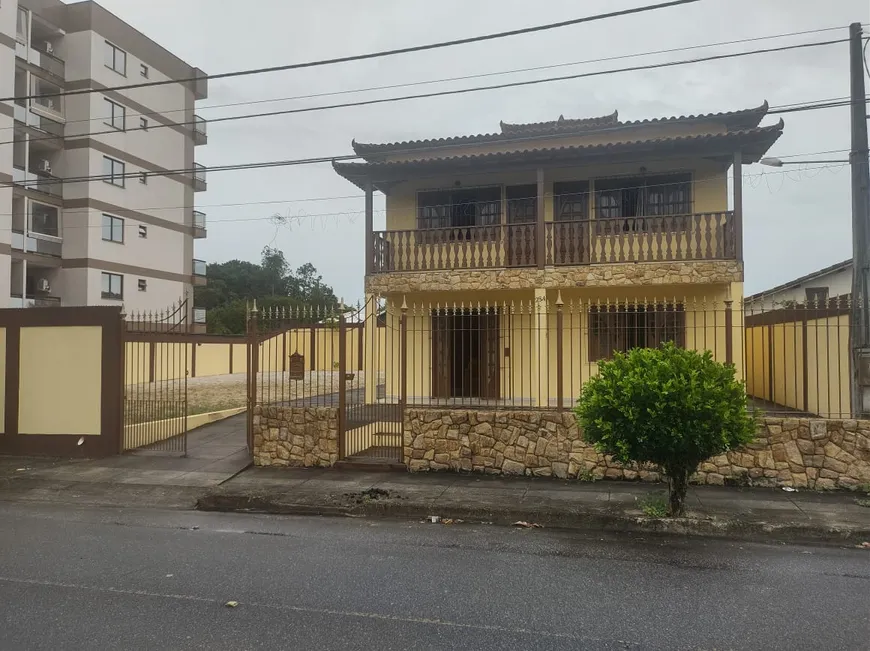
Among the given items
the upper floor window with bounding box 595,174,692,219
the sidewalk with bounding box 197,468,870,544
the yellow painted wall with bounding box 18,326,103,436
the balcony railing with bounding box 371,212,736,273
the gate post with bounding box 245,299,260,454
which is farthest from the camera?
the upper floor window with bounding box 595,174,692,219

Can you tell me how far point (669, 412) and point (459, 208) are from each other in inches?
370

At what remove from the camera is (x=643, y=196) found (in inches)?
535

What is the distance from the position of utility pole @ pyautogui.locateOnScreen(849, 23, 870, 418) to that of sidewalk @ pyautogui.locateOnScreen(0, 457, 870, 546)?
64.3 inches

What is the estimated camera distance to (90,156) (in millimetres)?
28234

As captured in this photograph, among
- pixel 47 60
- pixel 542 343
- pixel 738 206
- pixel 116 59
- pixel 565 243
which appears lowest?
pixel 542 343

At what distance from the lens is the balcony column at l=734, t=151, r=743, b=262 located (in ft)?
40.0

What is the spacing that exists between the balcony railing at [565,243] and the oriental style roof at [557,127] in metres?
1.96

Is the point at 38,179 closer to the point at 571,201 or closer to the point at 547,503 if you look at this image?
the point at 571,201

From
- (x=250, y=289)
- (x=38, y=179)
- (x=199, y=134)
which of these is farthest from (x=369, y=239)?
(x=250, y=289)

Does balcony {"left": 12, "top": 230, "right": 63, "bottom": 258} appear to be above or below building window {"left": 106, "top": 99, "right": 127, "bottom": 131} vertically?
below

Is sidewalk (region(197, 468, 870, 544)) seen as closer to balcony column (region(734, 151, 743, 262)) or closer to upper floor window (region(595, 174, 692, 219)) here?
balcony column (region(734, 151, 743, 262))

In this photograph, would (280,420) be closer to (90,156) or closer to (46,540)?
(46,540)

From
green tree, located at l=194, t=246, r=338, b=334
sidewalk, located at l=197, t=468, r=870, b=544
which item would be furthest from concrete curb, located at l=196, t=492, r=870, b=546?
green tree, located at l=194, t=246, r=338, b=334

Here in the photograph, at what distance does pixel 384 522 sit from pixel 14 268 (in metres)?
26.6
